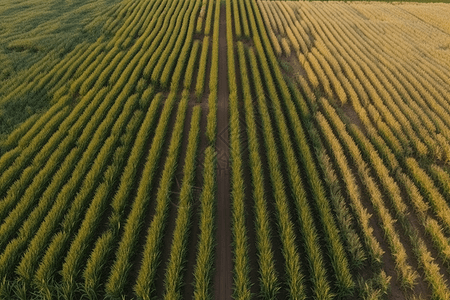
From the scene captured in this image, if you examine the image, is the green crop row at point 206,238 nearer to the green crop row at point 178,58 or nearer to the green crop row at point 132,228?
the green crop row at point 132,228

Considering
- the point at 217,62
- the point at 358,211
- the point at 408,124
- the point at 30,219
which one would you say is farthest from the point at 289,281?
the point at 217,62

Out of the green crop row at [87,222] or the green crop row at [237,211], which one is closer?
the green crop row at [237,211]

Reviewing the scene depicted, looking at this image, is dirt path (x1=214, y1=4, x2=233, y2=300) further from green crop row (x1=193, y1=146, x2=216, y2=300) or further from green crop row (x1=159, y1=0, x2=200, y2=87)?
green crop row (x1=159, y1=0, x2=200, y2=87)

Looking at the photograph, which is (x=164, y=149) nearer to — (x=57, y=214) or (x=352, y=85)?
(x=57, y=214)

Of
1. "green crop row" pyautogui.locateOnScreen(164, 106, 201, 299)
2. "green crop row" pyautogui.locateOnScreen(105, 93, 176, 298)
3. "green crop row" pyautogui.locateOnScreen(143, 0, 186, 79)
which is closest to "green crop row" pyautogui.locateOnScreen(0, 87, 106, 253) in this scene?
"green crop row" pyautogui.locateOnScreen(105, 93, 176, 298)

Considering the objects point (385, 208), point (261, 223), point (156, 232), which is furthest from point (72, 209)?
point (385, 208)

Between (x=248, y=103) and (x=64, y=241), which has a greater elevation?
(x=248, y=103)

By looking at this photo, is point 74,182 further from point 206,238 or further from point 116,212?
point 206,238

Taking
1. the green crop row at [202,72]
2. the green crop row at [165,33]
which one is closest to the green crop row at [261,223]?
the green crop row at [202,72]
